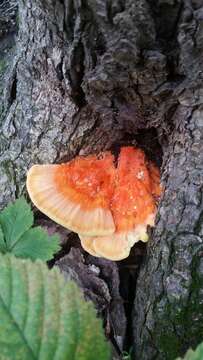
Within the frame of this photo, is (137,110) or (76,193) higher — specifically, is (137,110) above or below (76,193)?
above

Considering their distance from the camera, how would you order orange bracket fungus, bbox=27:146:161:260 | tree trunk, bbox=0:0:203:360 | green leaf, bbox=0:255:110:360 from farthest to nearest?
1. orange bracket fungus, bbox=27:146:161:260
2. tree trunk, bbox=0:0:203:360
3. green leaf, bbox=0:255:110:360

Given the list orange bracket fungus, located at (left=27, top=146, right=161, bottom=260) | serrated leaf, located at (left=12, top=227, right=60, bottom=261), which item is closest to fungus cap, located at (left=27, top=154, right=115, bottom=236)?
orange bracket fungus, located at (left=27, top=146, right=161, bottom=260)

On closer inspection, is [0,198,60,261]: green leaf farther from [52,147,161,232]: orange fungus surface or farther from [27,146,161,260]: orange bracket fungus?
[52,147,161,232]: orange fungus surface

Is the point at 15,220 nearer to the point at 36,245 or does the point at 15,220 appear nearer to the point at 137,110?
the point at 36,245

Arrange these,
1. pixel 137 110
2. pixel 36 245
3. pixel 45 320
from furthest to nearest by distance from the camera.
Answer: pixel 36 245, pixel 137 110, pixel 45 320

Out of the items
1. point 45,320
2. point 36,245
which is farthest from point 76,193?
point 45,320

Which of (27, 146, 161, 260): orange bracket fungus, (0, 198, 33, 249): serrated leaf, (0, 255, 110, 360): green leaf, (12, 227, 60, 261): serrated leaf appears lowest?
(12, 227, 60, 261): serrated leaf

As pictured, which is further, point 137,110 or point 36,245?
point 36,245
